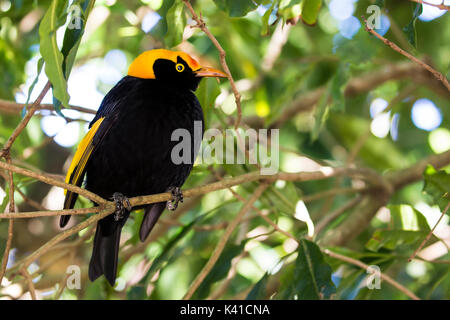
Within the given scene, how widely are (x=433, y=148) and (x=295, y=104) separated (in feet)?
4.26

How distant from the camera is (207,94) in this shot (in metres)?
3.62

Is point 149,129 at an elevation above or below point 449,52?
below

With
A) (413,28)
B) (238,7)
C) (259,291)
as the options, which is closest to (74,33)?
(238,7)

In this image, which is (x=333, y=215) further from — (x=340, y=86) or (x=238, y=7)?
(x=238, y=7)

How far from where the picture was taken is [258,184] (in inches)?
146

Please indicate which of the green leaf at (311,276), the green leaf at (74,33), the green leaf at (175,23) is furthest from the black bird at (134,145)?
the green leaf at (311,276)

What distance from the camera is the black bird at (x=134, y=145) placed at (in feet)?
10.8

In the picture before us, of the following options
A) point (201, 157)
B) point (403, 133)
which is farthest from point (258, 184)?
point (403, 133)

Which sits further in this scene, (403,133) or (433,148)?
(403,133)

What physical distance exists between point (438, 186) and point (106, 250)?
2.03 metres

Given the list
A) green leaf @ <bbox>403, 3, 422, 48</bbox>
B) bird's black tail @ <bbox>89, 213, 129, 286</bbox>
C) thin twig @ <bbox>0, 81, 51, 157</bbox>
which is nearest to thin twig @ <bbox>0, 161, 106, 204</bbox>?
thin twig @ <bbox>0, 81, 51, 157</bbox>

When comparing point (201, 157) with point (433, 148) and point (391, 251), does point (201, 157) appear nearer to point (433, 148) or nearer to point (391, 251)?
point (391, 251)

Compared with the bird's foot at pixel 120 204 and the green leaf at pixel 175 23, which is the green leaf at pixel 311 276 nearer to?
the bird's foot at pixel 120 204

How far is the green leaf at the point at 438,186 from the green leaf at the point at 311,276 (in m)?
0.71
